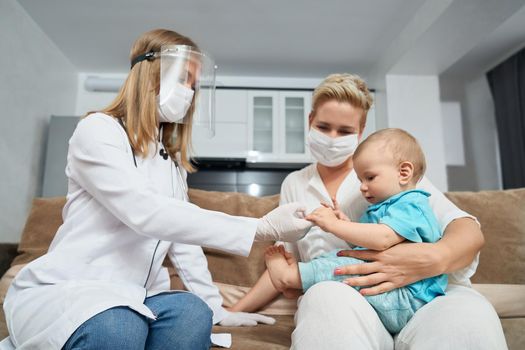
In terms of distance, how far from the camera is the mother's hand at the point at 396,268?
0.99m

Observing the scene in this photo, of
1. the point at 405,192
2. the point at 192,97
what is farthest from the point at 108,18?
the point at 405,192

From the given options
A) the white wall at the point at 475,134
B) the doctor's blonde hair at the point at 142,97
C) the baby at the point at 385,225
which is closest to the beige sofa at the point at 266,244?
the baby at the point at 385,225

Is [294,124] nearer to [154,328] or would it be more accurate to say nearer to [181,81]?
[181,81]

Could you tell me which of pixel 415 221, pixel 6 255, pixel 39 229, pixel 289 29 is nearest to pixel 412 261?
pixel 415 221

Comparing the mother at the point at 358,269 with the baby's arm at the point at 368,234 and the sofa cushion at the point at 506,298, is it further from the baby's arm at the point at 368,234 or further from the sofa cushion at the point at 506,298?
the sofa cushion at the point at 506,298

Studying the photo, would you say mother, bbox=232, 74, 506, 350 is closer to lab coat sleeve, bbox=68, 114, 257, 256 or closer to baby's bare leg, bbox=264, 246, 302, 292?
baby's bare leg, bbox=264, 246, 302, 292

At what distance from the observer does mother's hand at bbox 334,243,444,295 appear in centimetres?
99

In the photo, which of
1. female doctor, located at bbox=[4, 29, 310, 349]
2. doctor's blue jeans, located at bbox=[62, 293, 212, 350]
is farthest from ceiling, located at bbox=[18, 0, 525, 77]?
doctor's blue jeans, located at bbox=[62, 293, 212, 350]

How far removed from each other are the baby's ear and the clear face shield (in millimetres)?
663

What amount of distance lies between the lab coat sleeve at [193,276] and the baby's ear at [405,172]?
716mm

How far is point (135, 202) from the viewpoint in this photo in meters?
0.98

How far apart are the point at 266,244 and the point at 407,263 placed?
697mm

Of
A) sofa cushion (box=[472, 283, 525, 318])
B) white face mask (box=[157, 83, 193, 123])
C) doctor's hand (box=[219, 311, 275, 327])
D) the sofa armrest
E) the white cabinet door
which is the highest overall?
the white cabinet door

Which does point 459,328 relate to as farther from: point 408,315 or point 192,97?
point 192,97
